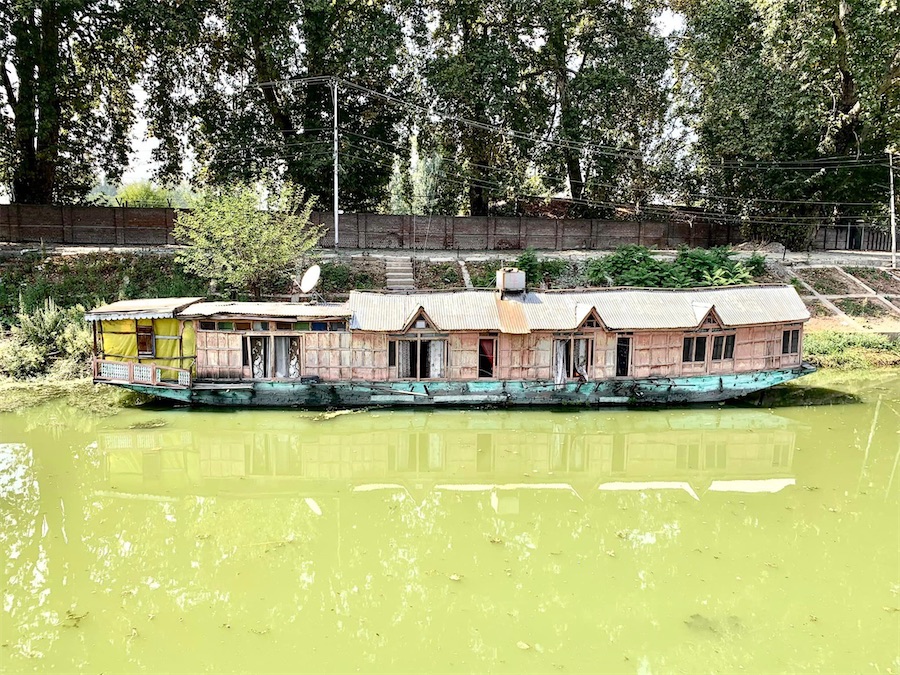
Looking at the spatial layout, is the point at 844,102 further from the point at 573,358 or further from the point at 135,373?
the point at 135,373

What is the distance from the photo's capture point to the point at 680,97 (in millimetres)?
34469

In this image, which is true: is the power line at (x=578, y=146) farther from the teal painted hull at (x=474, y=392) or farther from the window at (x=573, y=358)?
the teal painted hull at (x=474, y=392)

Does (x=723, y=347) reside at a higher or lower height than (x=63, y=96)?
lower

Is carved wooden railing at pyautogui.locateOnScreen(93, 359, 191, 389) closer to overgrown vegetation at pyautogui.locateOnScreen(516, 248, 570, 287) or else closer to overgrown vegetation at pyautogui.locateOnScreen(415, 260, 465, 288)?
overgrown vegetation at pyautogui.locateOnScreen(415, 260, 465, 288)

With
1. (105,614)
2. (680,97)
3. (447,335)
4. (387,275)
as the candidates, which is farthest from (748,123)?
(105,614)

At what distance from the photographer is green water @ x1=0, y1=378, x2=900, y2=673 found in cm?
781

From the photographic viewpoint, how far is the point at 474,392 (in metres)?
17.4

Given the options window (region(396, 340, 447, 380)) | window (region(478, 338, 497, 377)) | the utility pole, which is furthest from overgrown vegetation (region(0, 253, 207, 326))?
the utility pole

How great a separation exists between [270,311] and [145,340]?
3.64m

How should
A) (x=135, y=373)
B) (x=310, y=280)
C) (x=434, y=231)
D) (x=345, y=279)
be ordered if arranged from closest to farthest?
(x=135, y=373) → (x=310, y=280) → (x=345, y=279) → (x=434, y=231)

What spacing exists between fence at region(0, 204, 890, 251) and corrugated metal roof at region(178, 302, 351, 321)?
13.0 metres

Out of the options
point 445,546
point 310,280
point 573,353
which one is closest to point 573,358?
point 573,353

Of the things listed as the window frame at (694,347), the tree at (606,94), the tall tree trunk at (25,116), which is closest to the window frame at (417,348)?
the window frame at (694,347)

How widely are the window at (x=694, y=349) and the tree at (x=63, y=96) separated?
87.3 ft
